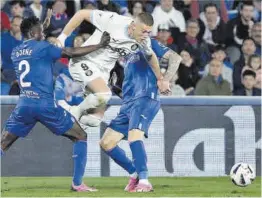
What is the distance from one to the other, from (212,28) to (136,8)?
142 cm

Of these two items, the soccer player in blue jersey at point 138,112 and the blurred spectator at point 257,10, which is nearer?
the soccer player in blue jersey at point 138,112

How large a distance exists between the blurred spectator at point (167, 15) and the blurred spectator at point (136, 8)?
25 cm

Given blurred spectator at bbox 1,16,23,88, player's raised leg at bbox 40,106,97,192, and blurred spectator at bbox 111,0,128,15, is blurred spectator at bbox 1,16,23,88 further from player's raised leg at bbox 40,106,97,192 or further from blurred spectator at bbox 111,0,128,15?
player's raised leg at bbox 40,106,97,192

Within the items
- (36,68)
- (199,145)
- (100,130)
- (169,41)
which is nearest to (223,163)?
(199,145)

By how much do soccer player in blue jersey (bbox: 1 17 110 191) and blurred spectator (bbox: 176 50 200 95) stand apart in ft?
14.5

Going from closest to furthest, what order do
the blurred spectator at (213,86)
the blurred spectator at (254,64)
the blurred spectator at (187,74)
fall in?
1. the blurred spectator at (213,86)
2. the blurred spectator at (187,74)
3. the blurred spectator at (254,64)

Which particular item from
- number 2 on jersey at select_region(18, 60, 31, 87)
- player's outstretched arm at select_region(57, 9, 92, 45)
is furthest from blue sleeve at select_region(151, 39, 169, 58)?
number 2 on jersey at select_region(18, 60, 31, 87)

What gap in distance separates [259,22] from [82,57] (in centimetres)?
618

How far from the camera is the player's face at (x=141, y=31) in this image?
11883 millimetres

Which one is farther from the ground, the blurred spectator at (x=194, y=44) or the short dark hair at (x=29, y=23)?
the short dark hair at (x=29, y=23)

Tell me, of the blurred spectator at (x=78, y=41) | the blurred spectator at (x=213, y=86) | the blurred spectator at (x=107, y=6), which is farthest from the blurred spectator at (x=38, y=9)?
the blurred spectator at (x=213, y=86)

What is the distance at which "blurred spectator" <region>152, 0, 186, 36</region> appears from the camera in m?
17.4

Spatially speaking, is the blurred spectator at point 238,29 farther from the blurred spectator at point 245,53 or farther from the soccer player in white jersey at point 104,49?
the soccer player in white jersey at point 104,49

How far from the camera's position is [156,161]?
1493cm
